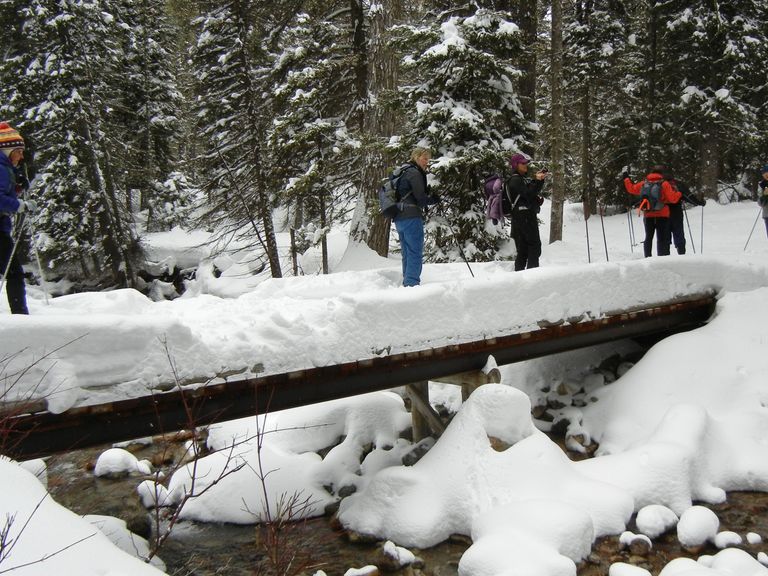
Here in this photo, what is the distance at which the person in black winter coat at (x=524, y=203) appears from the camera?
800 cm

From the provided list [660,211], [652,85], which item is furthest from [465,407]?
[652,85]

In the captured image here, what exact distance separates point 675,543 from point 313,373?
400 centimetres

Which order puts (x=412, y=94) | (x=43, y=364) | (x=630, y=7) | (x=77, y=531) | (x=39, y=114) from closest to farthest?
(x=77, y=531) < (x=43, y=364) < (x=412, y=94) < (x=39, y=114) < (x=630, y=7)

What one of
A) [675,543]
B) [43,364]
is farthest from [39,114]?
[675,543]

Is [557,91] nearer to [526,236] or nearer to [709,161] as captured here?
[526,236]

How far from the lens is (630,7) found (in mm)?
20844

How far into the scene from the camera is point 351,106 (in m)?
14.4

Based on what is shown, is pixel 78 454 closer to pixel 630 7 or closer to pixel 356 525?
pixel 356 525

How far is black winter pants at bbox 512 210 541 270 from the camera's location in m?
8.09

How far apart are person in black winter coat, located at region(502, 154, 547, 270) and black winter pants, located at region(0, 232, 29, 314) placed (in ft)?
20.9

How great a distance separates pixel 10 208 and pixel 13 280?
779 millimetres

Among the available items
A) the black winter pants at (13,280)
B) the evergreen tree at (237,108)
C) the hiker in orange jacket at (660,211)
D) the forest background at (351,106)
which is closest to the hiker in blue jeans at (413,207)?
the forest background at (351,106)

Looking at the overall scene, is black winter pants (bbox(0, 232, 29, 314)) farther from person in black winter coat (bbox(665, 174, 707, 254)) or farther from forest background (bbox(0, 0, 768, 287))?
person in black winter coat (bbox(665, 174, 707, 254))

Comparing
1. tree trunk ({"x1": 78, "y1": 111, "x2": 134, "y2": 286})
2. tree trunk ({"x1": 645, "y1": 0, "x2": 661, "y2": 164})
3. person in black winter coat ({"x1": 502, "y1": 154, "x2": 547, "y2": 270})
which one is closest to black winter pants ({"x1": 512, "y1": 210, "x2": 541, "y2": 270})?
person in black winter coat ({"x1": 502, "y1": 154, "x2": 547, "y2": 270})
